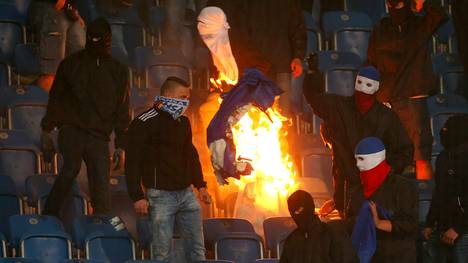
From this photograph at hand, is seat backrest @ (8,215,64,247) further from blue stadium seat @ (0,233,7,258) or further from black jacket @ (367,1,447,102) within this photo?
black jacket @ (367,1,447,102)

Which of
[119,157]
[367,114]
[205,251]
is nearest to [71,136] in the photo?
[119,157]

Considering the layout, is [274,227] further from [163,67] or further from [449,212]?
[163,67]

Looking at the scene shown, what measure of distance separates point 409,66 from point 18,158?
11.5ft

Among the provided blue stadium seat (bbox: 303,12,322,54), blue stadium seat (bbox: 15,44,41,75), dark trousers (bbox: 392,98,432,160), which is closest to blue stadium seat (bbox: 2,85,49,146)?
blue stadium seat (bbox: 15,44,41,75)

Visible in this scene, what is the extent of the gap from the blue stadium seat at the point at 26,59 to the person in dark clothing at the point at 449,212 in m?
4.41

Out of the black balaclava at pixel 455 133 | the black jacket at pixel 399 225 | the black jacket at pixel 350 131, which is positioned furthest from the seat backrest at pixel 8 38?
the black jacket at pixel 399 225

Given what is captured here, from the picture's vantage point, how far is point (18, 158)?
13820 mm

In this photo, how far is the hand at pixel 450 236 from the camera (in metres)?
12.3

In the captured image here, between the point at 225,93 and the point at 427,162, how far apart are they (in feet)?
6.49

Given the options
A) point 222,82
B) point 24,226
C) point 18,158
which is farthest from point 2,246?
point 222,82

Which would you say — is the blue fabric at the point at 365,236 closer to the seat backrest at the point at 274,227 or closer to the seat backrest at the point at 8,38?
the seat backrest at the point at 274,227

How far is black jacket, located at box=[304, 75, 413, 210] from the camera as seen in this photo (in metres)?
12.4

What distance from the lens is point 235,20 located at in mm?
14883

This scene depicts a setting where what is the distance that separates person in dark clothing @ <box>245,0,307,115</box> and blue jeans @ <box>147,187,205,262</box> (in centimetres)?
280
